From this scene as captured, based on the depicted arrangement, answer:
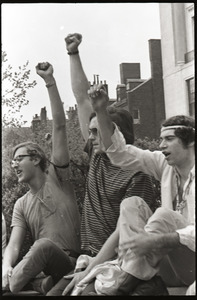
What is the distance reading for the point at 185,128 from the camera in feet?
11.7

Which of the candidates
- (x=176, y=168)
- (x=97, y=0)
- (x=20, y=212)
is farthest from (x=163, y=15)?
(x=20, y=212)

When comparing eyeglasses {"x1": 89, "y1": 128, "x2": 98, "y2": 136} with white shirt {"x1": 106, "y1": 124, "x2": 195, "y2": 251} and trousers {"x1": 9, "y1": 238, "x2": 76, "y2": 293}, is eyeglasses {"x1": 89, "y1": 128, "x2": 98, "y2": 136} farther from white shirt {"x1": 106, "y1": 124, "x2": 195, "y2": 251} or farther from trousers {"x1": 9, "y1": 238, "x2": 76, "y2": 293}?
trousers {"x1": 9, "y1": 238, "x2": 76, "y2": 293}

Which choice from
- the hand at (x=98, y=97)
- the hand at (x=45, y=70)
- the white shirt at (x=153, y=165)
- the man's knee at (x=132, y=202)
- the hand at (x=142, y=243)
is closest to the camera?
the hand at (x=142, y=243)

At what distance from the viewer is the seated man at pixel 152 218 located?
3.32 meters

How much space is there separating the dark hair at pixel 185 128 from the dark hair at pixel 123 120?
25 centimetres

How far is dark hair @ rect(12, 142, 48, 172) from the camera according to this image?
3.95 metres

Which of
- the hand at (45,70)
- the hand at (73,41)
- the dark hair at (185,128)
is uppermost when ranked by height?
the hand at (73,41)

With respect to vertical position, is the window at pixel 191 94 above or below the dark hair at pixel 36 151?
above

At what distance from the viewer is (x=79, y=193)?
3.93m

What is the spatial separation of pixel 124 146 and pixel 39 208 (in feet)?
2.41

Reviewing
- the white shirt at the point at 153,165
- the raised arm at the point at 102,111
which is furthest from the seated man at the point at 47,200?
the white shirt at the point at 153,165

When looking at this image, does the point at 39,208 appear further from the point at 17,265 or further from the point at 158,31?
the point at 158,31

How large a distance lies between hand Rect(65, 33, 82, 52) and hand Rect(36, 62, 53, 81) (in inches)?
6.7

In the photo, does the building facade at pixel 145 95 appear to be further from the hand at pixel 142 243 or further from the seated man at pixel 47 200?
the hand at pixel 142 243
